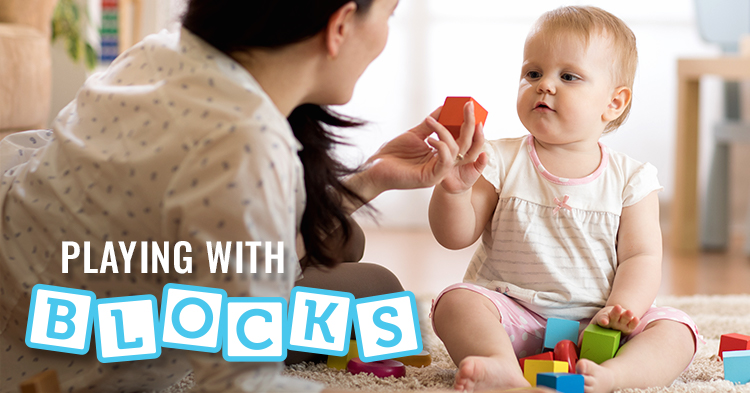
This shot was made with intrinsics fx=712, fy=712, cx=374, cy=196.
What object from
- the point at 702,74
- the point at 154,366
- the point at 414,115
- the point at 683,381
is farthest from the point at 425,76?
the point at 154,366

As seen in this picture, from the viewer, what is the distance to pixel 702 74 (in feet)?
7.39

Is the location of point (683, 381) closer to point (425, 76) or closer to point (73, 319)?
point (73, 319)

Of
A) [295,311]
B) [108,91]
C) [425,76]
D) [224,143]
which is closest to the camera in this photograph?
[224,143]

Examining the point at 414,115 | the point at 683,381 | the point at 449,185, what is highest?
the point at 414,115

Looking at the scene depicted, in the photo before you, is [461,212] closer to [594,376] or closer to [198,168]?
[594,376]

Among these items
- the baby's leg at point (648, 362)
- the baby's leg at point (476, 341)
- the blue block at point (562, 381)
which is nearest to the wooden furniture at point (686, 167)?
the baby's leg at point (648, 362)

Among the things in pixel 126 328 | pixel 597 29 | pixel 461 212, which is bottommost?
pixel 126 328

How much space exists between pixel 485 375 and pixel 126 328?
0.37 m

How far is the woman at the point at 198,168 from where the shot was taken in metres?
0.55

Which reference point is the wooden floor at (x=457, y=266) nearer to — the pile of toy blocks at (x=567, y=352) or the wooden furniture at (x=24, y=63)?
the pile of toy blocks at (x=567, y=352)

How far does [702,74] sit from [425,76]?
1.05 m

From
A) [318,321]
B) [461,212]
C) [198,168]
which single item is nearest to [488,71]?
[461,212]

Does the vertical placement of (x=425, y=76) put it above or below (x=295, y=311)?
above

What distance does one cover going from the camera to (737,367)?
901mm
